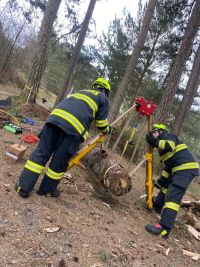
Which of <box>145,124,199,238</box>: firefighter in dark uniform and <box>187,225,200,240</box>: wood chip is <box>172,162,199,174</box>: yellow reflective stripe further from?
<box>187,225,200,240</box>: wood chip

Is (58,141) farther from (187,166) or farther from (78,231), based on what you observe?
(187,166)

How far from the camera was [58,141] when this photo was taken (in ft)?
14.0

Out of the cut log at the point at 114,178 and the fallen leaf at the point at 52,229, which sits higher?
the cut log at the point at 114,178

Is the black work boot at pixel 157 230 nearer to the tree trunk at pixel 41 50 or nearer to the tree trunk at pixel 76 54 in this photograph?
the tree trunk at pixel 41 50

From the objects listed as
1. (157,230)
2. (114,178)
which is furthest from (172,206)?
(114,178)

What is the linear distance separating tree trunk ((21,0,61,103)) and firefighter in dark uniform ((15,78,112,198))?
5866mm

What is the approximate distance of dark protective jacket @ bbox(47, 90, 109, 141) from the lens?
4.12 m

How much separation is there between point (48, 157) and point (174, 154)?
94.2 inches

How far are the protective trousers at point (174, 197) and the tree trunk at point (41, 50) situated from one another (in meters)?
6.39

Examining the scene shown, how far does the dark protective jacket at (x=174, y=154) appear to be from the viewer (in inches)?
200

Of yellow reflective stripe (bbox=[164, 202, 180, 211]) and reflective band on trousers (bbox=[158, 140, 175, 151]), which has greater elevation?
reflective band on trousers (bbox=[158, 140, 175, 151])

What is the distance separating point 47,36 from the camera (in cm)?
980

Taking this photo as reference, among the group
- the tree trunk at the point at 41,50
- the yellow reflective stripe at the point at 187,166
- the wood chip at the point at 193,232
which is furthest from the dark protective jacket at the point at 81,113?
the tree trunk at the point at 41,50

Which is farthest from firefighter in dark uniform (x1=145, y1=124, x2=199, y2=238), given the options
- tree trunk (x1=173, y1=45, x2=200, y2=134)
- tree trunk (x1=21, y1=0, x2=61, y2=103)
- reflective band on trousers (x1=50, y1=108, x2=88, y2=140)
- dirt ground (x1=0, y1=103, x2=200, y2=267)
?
tree trunk (x1=173, y1=45, x2=200, y2=134)
